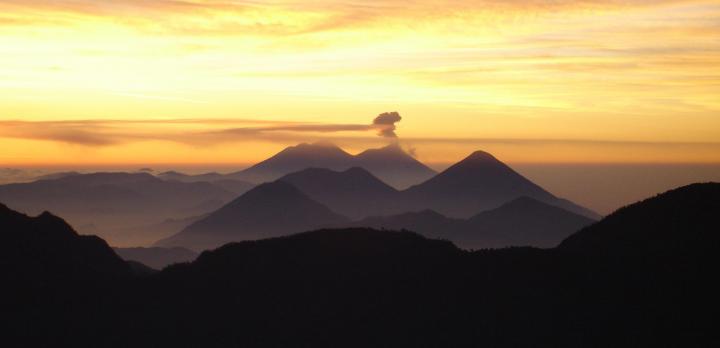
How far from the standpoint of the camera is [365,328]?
86438 mm

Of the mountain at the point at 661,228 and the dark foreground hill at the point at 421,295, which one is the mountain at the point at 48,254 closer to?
the dark foreground hill at the point at 421,295

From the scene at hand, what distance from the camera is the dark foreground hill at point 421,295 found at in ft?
275

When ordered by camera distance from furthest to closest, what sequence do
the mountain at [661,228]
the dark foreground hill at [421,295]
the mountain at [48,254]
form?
the mountain at [48,254], the mountain at [661,228], the dark foreground hill at [421,295]

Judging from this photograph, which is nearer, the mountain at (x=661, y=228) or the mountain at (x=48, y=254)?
the mountain at (x=661, y=228)

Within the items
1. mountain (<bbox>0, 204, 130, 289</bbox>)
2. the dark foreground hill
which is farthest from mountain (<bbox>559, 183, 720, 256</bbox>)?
mountain (<bbox>0, 204, 130, 289</bbox>)

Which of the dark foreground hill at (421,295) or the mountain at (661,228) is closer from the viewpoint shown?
the dark foreground hill at (421,295)

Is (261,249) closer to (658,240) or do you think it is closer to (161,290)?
(161,290)

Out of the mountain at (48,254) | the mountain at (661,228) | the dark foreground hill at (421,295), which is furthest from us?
the mountain at (48,254)

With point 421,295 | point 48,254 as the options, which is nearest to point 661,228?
point 421,295

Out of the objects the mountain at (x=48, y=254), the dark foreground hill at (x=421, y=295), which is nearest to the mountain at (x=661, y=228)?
the dark foreground hill at (x=421, y=295)

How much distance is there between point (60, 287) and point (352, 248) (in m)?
37.0

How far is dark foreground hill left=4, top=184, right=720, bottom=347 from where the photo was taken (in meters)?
83.8

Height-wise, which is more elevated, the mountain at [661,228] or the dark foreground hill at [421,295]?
the mountain at [661,228]

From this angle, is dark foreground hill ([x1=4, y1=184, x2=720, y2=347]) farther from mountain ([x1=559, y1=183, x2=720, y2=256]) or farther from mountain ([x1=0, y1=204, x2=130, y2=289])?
mountain ([x1=0, y1=204, x2=130, y2=289])
